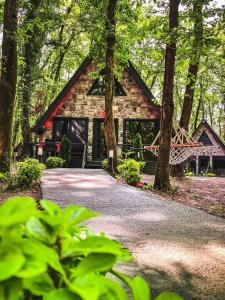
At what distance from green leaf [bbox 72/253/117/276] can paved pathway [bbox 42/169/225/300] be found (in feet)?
7.25

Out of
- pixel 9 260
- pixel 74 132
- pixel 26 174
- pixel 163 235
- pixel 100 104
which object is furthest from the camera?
pixel 74 132

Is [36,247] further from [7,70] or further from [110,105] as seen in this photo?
[110,105]

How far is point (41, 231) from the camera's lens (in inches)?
28.9

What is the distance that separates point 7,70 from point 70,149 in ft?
28.5

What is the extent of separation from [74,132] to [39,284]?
2006cm

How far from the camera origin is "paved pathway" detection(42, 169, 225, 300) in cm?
298

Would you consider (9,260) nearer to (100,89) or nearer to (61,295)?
(61,295)

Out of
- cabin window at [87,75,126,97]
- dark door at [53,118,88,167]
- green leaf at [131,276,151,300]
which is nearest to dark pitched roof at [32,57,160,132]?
dark door at [53,118,88,167]

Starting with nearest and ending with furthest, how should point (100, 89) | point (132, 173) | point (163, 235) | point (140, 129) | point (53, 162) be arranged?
1. point (163, 235)
2. point (132, 173)
3. point (53, 162)
4. point (100, 89)
5. point (140, 129)

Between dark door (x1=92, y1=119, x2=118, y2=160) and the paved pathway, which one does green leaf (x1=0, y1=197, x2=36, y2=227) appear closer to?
the paved pathway

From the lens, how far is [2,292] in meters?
0.61

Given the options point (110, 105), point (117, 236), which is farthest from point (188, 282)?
point (110, 105)

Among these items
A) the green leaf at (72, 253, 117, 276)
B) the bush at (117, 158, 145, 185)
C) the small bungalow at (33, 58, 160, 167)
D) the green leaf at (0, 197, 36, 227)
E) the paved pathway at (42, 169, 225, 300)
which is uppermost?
the small bungalow at (33, 58, 160, 167)

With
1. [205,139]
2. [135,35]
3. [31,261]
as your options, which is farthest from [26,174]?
[205,139]
